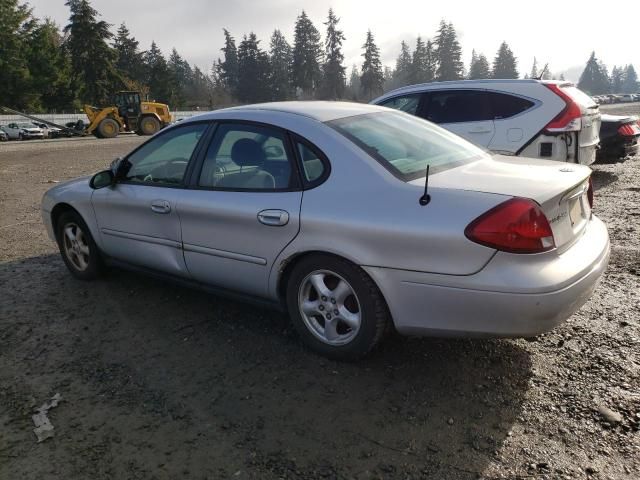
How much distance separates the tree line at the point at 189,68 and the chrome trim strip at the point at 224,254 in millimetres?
26107

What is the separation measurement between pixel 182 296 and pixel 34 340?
1105 millimetres

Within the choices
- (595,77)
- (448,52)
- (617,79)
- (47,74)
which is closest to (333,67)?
(448,52)

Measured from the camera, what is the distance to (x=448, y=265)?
2574mm

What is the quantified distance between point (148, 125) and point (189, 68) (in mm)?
95389

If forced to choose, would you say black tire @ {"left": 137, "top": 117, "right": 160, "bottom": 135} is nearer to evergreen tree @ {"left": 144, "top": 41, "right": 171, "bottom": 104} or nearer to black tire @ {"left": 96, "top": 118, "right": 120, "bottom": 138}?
black tire @ {"left": 96, "top": 118, "right": 120, "bottom": 138}

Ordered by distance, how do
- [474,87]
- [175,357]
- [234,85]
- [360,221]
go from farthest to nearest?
1. [234,85]
2. [474,87]
3. [175,357]
4. [360,221]

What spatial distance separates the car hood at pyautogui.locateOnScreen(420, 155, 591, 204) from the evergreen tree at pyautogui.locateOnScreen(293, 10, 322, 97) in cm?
8878

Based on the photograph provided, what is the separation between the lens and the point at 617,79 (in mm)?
149125

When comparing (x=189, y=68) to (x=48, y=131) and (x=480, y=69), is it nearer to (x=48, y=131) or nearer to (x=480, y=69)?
(x=480, y=69)

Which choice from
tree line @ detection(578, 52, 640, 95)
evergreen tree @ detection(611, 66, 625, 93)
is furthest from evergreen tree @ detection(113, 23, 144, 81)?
evergreen tree @ detection(611, 66, 625, 93)

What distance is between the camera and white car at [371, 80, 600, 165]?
6.68 meters

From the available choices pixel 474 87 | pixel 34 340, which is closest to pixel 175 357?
pixel 34 340

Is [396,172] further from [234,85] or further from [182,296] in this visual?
[234,85]

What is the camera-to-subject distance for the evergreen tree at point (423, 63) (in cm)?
9816
